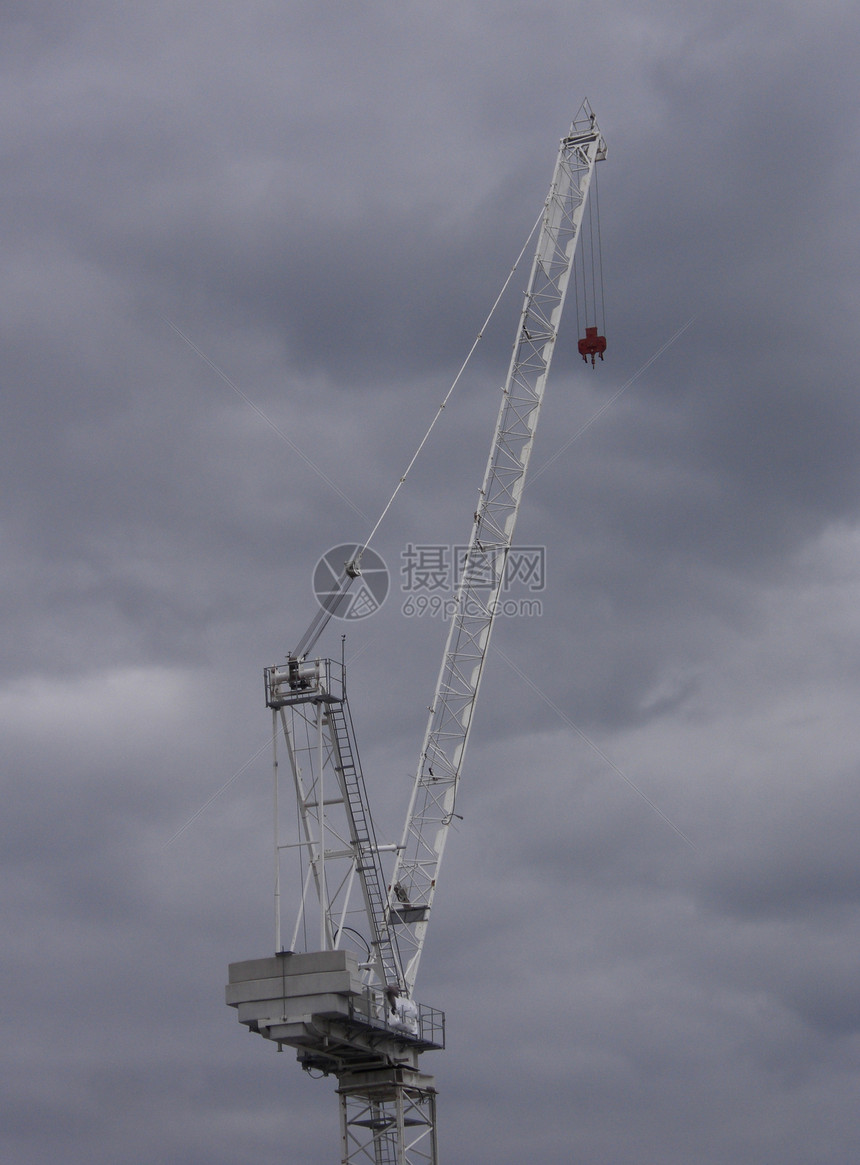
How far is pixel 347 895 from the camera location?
A: 87.6 meters

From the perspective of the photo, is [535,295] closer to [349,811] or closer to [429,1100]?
[349,811]

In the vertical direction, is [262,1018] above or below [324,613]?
below

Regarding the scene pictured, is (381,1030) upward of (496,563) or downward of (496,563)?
downward

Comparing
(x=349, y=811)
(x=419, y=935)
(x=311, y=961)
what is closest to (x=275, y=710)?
(x=349, y=811)

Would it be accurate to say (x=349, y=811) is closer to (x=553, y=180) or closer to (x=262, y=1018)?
(x=262, y=1018)

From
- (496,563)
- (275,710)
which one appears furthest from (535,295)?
(275,710)

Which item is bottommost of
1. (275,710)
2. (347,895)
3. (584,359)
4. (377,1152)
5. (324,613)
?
(377,1152)

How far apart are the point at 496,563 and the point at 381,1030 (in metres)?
29.6

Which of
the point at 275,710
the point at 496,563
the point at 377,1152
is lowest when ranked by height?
the point at 377,1152

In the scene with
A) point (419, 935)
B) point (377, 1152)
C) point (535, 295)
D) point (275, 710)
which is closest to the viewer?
point (275, 710)

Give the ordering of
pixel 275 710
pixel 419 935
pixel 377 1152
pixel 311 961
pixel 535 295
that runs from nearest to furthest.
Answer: pixel 311 961 < pixel 275 710 < pixel 377 1152 < pixel 419 935 < pixel 535 295

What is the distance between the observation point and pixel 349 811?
88625mm

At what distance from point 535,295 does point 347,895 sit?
132ft

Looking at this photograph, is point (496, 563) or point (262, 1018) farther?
point (496, 563)
